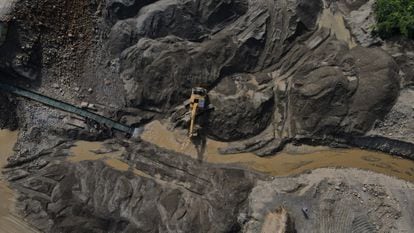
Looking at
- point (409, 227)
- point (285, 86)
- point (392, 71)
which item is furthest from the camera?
point (285, 86)

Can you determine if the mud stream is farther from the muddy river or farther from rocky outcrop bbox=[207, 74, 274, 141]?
rocky outcrop bbox=[207, 74, 274, 141]

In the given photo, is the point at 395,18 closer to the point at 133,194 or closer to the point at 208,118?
the point at 208,118

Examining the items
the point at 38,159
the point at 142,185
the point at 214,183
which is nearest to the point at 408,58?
the point at 214,183

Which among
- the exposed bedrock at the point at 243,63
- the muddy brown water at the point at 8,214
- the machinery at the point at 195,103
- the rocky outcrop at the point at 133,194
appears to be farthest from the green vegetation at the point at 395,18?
the muddy brown water at the point at 8,214

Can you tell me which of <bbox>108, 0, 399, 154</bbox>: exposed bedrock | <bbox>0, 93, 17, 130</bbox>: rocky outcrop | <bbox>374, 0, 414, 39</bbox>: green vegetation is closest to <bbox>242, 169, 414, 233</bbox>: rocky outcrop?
<bbox>108, 0, 399, 154</bbox>: exposed bedrock

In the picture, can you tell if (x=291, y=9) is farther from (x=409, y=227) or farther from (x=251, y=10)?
(x=409, y=227)
